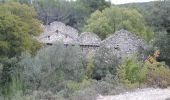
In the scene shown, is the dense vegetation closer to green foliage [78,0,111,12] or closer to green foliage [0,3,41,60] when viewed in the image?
green foliage [0,3,41,60]

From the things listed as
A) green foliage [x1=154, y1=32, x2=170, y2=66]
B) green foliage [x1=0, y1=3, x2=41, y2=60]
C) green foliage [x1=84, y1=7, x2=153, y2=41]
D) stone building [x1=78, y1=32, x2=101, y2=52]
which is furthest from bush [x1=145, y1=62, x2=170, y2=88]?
green foliage [x1=84, y1=7, x2=153, y2=41]

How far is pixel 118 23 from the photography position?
4344cm

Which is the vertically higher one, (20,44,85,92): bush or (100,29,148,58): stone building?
(100,29,148,58): stone building

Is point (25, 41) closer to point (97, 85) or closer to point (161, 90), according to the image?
point (97, 85)

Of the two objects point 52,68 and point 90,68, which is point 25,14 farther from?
point 52,68

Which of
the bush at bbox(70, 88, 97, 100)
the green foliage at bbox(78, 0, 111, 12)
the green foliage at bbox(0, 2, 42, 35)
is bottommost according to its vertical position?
the bush at bbox(70, 88, 97, 100)

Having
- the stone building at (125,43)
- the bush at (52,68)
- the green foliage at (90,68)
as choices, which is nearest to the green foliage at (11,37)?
the bush at (52,68)

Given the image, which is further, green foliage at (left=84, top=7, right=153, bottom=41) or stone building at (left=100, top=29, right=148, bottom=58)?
green foliage at (left=84, top=7, right=153, bottom=41)

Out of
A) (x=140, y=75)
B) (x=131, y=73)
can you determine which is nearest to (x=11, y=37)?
(x=131, y=73)

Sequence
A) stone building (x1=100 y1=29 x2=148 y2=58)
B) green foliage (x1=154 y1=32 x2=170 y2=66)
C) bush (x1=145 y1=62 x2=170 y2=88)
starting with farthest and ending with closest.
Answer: stone building (x1=100 y1=29 x2=148 y2=58)
green foliage (x1=154 y1=32 x2=170 y2=66)
bush (x1=145 y1=62 x2=170 y2=88)

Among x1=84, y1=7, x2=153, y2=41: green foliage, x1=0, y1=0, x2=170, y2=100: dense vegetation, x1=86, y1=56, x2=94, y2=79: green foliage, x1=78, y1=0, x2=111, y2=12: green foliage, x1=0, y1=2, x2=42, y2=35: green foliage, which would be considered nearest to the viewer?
x1=0, y1=0, x2=170, y2=100: dense vegetation

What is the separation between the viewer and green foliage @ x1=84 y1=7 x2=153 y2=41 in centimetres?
4234

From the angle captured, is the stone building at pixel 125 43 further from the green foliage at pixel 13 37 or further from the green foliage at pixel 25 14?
the green foliage at pixel 13 37

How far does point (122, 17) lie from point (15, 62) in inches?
950
